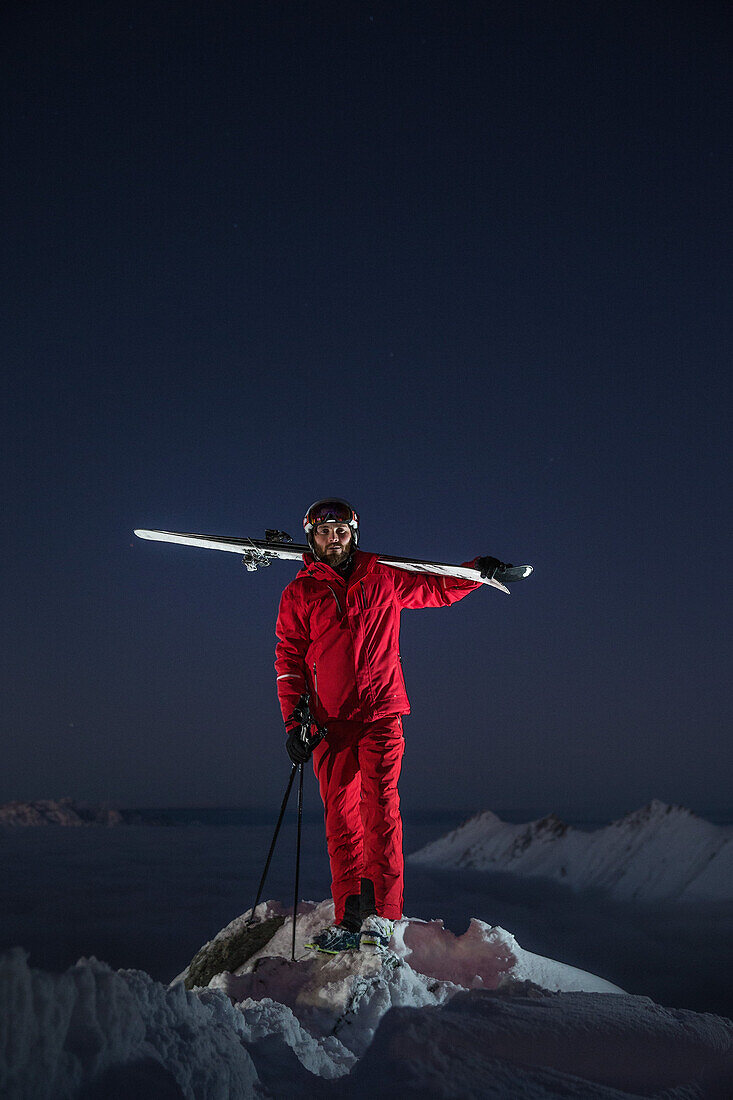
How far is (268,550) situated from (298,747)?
157 cm

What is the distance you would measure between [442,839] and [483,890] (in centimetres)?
469

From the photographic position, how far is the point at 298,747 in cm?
390

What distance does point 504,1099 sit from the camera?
240cm

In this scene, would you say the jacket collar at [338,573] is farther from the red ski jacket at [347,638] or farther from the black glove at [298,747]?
the black glove at [298,747]

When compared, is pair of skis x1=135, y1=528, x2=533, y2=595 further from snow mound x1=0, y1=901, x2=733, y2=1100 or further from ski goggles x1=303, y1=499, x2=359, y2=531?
snow mound x1=0, y1=901, x2=733, y2=1100

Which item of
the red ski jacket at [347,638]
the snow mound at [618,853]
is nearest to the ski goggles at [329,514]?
the red ski jacket at [347,638]

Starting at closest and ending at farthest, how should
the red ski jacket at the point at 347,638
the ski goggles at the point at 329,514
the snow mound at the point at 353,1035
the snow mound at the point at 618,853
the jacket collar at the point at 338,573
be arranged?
the snow mound at the point at 353,1035 < the red ski jacket at the point at 347,638 < the jacket collar at the point at 338,573 < the ski goggles at the point at 329,514 < the snow mound at the point at 618,853

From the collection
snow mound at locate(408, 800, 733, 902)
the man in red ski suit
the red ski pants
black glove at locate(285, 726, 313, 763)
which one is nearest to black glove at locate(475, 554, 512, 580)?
the man in red ski suit

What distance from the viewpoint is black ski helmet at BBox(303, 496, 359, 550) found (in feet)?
14.5

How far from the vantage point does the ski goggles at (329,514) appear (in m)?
4.43

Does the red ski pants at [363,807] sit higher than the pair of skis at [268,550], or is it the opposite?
the pair of skis at [268,550]

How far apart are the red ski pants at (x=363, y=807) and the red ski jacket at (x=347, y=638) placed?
15cm

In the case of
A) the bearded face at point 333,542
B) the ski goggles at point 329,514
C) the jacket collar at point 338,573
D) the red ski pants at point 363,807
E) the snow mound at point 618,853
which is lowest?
the snow mound at point 618,853

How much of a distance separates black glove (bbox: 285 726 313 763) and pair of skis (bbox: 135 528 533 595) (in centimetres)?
139
